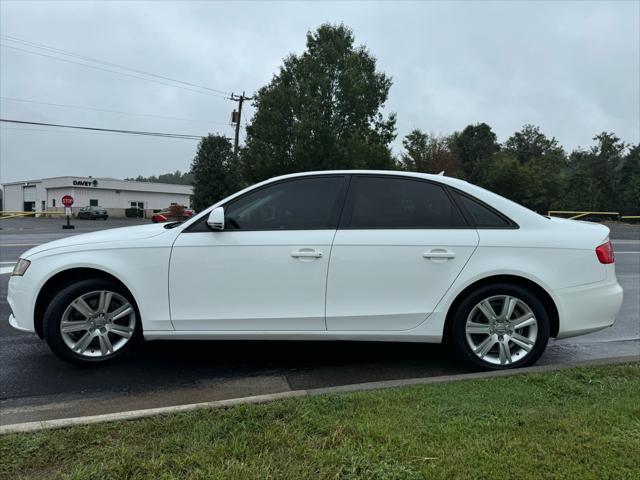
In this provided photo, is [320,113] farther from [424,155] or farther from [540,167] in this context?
[540,167]

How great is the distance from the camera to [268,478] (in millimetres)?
2404

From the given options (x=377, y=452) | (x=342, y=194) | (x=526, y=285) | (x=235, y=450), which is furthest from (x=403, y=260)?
(x=235, y=450)

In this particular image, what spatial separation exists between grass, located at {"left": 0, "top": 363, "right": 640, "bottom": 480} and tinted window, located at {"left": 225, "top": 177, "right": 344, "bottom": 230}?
1.46 m

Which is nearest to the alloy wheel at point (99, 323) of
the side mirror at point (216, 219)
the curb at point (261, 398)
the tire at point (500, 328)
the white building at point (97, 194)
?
the side mirror at point (216, 219)

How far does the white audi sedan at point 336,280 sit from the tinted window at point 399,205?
12 millimetres

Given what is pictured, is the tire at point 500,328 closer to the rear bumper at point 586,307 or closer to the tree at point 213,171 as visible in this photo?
the rear bumper at point 586,307

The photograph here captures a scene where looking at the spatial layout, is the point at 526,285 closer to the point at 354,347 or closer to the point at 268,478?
the point at 354,347

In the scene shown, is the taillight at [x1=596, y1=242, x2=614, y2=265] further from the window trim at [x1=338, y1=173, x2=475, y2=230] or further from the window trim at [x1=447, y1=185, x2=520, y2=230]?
the window trim at [x1=338, y1=173, x2=475, y2=230]

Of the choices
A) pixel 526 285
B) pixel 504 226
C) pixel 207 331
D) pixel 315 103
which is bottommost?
pixel 207 331

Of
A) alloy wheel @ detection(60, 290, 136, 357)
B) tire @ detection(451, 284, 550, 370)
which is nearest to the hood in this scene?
alloy wheel @ detection(60, 290, 136, 357)

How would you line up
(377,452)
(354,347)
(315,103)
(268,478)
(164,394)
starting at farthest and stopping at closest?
(315,103)
(354,347)
(164,394)
(377,452)
(268,478)

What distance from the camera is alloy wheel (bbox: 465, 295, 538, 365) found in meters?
4.09

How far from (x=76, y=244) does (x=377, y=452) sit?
2986 millimetres

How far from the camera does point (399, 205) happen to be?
423 cm
